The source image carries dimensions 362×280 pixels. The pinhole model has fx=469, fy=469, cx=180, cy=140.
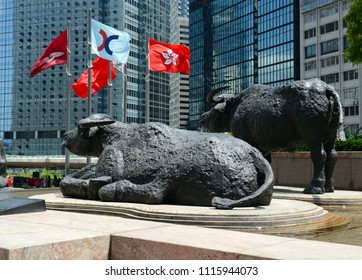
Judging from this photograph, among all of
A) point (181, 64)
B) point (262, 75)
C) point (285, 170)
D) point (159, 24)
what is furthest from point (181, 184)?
point (262, 75)

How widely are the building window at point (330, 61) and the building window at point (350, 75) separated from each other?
→ 2796 mm

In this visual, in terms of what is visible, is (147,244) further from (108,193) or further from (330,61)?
(330,61)

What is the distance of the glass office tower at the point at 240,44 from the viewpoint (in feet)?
279

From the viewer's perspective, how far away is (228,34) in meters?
105

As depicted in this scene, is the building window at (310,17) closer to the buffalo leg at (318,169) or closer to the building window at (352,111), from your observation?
the building window at (352,111)

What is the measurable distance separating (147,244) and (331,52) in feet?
230

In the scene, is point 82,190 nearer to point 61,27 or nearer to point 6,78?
point 61,27

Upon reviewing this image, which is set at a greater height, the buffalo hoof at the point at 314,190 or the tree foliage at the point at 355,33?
the tree foliage at the point at 355,33

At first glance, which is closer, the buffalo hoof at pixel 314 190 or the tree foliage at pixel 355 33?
the buffalo hoof at pixel 314 190

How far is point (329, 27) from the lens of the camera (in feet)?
229

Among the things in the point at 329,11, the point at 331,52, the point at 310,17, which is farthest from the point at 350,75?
the point at 310,17

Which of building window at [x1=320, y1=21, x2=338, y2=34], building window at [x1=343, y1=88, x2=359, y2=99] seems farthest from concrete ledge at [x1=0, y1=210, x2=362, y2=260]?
building window at [x1=320, y1=21, x2=338, y2=34]

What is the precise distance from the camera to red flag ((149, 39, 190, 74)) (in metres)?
22.9

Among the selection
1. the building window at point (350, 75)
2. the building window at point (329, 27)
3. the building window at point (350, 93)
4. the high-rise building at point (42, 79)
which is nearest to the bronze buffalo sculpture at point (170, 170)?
the building window at point (350, 93)
